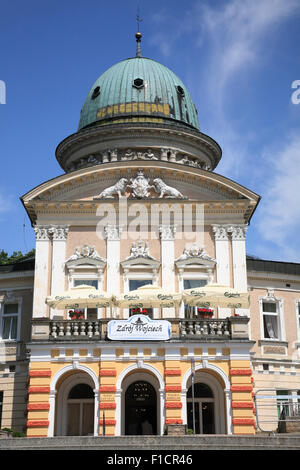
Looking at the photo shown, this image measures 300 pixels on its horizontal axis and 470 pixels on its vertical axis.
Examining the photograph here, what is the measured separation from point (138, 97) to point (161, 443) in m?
29.4

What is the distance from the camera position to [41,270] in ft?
111

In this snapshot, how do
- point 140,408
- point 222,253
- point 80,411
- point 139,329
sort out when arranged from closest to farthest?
point 139,329 < point 80,411 < point 140,408 < point 222,253

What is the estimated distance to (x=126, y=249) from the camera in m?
34.3

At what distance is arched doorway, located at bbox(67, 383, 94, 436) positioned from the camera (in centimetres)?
3105

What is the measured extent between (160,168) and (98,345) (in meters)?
11.1

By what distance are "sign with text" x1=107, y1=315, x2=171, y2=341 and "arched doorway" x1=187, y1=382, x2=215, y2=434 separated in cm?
399

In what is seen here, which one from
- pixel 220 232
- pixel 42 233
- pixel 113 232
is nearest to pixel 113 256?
pixel 113 232

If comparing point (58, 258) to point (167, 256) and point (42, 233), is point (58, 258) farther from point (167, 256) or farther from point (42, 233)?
point (167, 256)

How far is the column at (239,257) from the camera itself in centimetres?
3353

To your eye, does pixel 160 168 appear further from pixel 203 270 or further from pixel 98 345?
pixel 98 345

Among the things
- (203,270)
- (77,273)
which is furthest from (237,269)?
(77,273)

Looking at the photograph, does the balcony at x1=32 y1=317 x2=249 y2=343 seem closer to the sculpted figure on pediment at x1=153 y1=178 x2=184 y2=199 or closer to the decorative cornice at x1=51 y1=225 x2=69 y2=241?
the decorative cornice at x1=51 y1=225 x2=69 y2=241

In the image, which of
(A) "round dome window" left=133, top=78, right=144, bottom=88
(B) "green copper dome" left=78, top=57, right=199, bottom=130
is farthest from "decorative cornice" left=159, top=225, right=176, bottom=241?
(A) "round dome window" left=133, top=78, right=144, bottom=88

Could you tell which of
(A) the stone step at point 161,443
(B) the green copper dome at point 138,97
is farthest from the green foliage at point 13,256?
(A) the stone step at point 161,443
